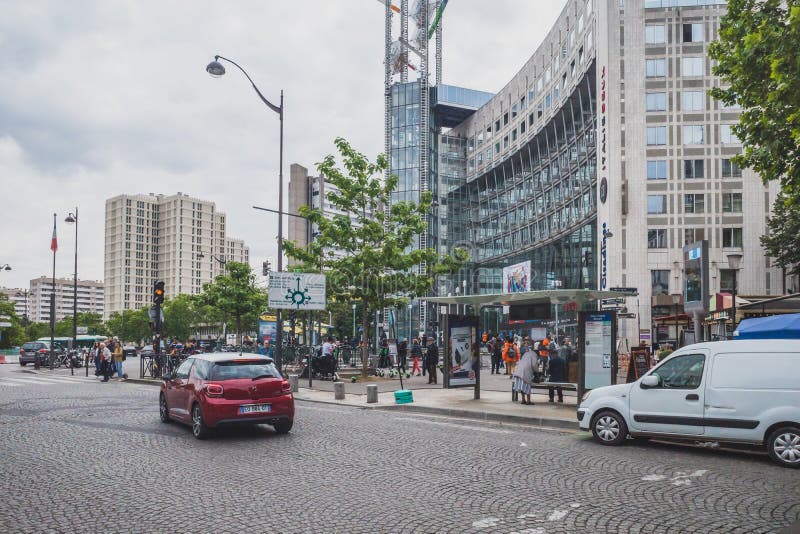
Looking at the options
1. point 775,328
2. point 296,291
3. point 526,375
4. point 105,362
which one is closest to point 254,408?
point 526,375

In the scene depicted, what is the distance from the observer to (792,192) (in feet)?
46.9

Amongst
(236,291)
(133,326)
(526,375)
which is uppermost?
(236,291)

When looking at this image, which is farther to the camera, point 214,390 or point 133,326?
point 133,326

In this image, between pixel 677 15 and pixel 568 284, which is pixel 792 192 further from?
pixel 568 284

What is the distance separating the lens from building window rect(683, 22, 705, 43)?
2087 inches

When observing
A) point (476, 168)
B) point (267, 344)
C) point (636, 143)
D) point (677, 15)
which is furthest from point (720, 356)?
point (476, 168)

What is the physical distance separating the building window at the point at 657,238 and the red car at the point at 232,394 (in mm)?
45824

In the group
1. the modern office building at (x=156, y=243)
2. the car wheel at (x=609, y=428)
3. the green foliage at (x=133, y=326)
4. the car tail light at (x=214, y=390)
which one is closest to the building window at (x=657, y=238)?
the car wheel at (x=609, y=428)

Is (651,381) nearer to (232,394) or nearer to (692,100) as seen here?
(232,394)

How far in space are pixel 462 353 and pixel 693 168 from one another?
136 ft

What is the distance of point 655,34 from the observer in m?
53.2

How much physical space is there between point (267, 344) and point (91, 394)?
33.9 ft

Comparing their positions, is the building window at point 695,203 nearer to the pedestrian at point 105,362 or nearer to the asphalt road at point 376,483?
the pedestrian at point 105,362

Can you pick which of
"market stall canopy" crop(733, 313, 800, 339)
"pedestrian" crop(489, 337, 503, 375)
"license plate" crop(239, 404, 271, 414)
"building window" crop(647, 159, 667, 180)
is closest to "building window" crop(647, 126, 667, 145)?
"building window" crop(647, 159, 667, 180)
